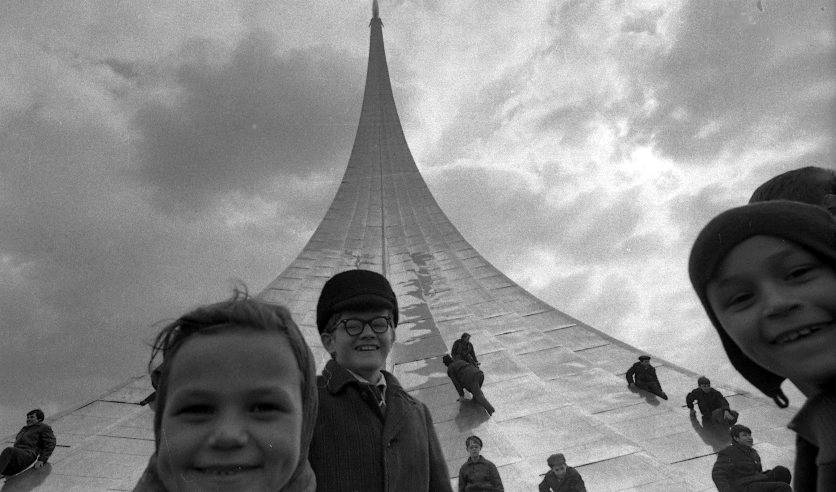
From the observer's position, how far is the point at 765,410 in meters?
5.02

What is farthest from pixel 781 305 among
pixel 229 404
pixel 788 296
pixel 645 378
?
pixel 645 378

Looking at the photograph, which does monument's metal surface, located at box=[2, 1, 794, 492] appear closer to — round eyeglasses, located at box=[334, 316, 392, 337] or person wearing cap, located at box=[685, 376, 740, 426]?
person wearing cap, located at box=[685, 376, 740, 426]

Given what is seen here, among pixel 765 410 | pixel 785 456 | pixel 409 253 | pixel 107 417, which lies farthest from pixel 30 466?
pixel 409 253

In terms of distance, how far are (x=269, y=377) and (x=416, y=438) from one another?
0.48 meters

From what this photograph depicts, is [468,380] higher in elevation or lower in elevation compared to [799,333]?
higher

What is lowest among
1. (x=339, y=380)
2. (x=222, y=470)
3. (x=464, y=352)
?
(x=222, y=470)

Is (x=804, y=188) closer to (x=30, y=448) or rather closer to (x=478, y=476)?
(x=478, y=476)

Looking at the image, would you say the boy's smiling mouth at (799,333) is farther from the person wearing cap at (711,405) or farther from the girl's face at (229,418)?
the person wearing cap at (711,405)

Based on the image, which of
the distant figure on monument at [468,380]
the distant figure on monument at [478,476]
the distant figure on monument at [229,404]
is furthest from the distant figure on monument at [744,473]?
the distant figure on monument at [229,404]

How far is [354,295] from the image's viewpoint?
1244mm

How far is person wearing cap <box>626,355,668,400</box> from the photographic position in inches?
209

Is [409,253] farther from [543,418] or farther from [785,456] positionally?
[785,456]

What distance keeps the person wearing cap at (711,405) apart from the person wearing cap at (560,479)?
1773 mm

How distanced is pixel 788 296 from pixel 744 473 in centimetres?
269
